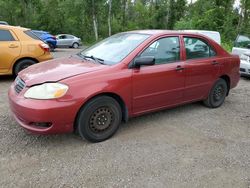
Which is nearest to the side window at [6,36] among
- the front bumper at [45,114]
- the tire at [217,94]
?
the front bumper at [45,114]

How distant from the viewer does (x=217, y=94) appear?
590cm

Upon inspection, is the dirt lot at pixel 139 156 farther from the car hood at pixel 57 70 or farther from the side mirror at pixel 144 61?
the side mirror at pixel 144 61

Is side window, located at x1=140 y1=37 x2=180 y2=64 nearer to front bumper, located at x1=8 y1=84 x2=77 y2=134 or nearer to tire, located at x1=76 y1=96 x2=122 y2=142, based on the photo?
tire, located at x1=76 y1=96 x2=122 y2=142

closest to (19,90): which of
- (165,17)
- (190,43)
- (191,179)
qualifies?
(191,179)

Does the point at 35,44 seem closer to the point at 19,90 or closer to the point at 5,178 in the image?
the point at 19,90

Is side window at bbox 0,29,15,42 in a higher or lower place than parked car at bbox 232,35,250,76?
higher

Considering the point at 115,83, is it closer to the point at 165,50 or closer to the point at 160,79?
the point at 160,79

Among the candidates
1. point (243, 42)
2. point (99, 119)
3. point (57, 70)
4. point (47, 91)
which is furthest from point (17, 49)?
point (243, 42)

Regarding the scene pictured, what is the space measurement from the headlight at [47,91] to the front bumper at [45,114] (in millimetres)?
65

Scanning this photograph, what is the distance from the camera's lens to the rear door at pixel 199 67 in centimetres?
518

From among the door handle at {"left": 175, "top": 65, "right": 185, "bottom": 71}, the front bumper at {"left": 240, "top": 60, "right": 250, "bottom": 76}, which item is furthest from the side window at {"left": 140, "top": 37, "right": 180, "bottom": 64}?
the front bumper at {"left": 240, "top": 60, "right": 250, "bottom": 76}

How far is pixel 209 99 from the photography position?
5.80 metres

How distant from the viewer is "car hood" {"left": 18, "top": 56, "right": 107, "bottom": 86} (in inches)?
154

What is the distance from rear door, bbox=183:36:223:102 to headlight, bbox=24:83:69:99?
2.33 metres
